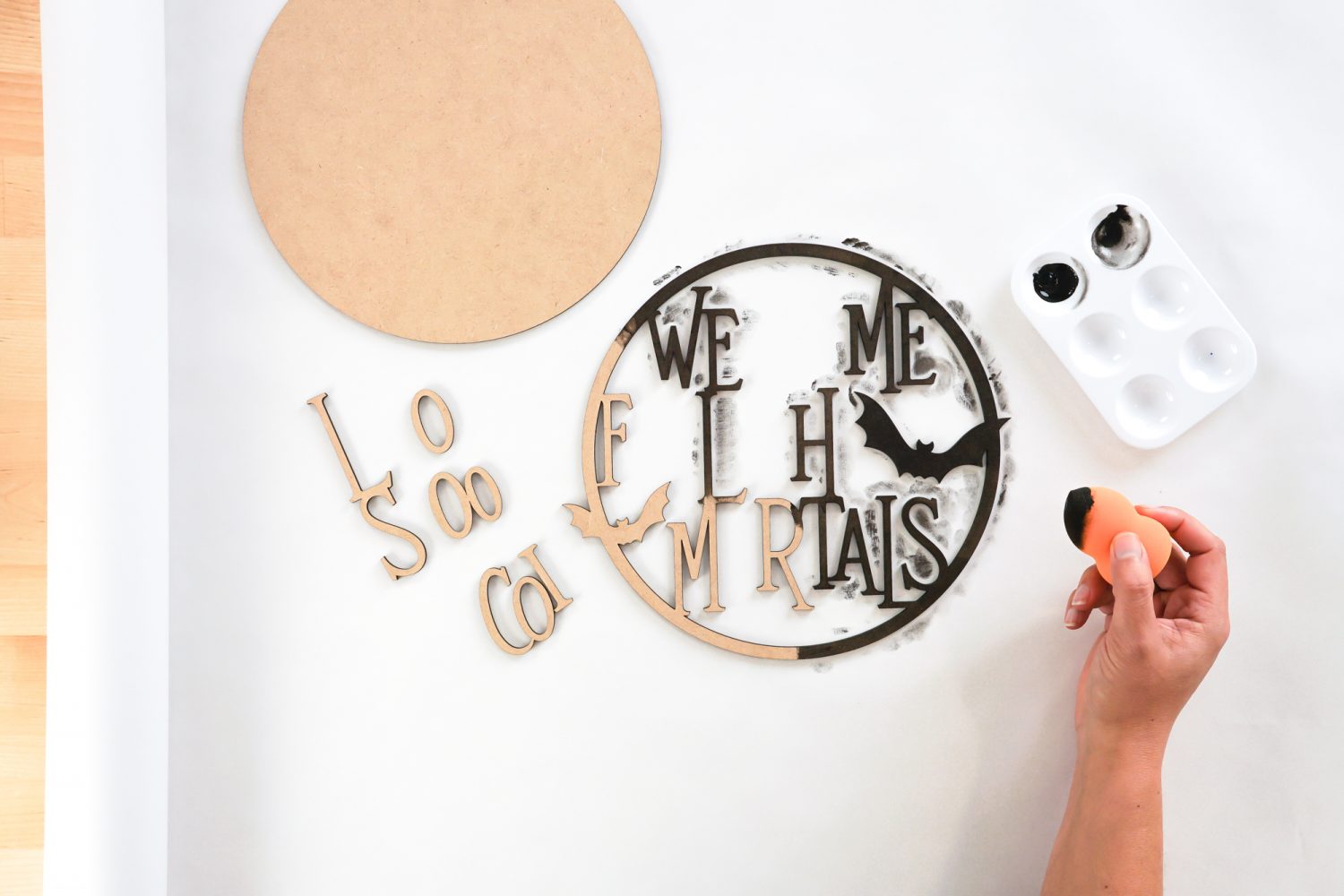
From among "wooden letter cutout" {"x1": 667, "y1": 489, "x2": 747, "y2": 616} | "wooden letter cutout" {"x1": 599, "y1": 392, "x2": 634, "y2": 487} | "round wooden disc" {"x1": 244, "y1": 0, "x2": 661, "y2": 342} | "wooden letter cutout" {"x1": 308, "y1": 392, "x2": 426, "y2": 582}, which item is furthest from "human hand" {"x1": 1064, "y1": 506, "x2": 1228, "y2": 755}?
"wooden letter cutout" {"x1": 308, "y1": 392, "x2": 426, "y2": 582}

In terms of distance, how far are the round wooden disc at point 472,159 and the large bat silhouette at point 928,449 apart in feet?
1.18

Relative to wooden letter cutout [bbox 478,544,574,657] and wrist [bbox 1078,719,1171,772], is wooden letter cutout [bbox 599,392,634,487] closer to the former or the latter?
wooden letter cutout [bbox 478,544,574,657]

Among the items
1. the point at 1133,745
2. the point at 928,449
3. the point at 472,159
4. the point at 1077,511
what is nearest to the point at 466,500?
the point at 472,159

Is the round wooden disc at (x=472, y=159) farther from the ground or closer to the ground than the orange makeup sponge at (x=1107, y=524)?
farther from the ground

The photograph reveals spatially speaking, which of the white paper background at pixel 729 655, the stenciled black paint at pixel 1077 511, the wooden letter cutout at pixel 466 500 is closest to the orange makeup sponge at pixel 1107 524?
the stenciled black paint at pixel 1077 511

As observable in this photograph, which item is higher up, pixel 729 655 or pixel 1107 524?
pixel 1107 524

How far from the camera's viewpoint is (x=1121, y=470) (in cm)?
93

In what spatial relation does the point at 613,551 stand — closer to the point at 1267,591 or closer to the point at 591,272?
the point at 591,272

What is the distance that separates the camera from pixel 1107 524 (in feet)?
2.63

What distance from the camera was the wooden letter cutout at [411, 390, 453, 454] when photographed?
950 millimetres

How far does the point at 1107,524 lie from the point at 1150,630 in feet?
0.36

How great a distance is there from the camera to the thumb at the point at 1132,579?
778 mm

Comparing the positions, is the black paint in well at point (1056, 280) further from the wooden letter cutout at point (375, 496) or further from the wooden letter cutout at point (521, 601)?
the wooden letter cutout at point (375, 496)

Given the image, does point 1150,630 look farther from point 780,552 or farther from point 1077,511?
point 780,552
